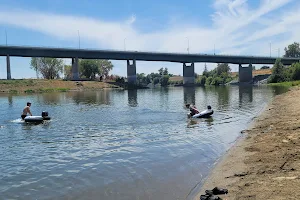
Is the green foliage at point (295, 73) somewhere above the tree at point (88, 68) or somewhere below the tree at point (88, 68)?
below

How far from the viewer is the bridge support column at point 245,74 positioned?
15046 cm

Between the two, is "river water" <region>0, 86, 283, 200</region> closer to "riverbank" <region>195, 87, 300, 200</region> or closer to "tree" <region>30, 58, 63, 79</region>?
"riverbank" <region>195, 87, 300, 200</region>

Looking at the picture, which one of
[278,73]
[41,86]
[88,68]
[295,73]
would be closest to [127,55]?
[88,68]

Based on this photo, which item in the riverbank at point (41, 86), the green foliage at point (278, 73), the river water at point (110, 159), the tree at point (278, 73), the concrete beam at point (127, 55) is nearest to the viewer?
the river water at point (110, 159)

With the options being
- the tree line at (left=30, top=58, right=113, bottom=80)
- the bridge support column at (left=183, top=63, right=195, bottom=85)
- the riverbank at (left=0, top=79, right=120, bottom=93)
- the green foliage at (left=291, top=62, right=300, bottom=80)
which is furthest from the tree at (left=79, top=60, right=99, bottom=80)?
the green foliage at (left=291, top=62, right=300, bottom=80)

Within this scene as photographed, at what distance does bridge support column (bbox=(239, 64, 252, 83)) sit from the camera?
494 ft

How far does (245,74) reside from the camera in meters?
152

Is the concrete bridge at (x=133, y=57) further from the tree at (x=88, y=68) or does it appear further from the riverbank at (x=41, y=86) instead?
the tree at (x=88, y=68)

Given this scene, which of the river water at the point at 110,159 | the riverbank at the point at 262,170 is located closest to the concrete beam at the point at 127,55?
the river water at the point at 110,159

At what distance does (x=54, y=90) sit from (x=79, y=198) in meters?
96.3

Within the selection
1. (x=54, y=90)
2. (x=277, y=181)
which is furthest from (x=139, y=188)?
(x=54, y=90)

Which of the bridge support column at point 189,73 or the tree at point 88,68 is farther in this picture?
the tree at point 88,68

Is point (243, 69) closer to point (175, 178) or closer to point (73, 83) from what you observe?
point (73, 83)

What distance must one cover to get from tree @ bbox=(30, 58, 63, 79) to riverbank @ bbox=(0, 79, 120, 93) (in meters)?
36.7
